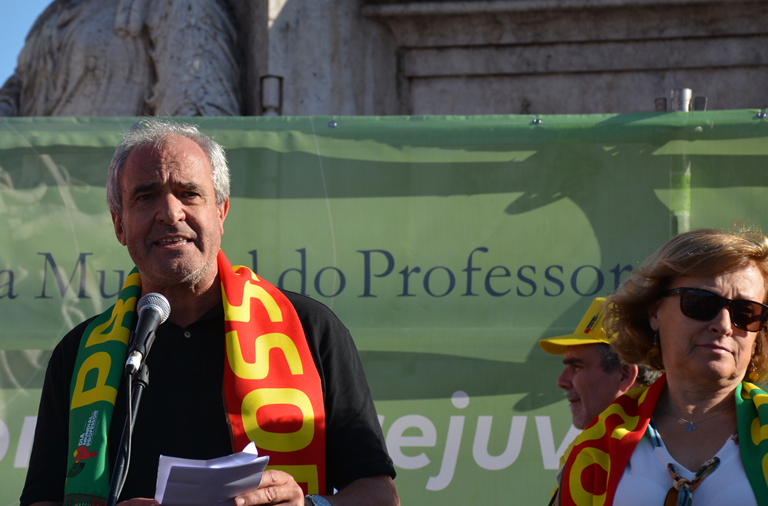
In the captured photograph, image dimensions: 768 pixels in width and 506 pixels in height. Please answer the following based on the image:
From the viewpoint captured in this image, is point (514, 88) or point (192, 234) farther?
point (514, 88)

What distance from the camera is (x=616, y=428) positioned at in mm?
2172

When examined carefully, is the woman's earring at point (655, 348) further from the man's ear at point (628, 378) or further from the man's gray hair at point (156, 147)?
the man's gray hair at point (156, 147)

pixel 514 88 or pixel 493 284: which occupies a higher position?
pixel 514 88

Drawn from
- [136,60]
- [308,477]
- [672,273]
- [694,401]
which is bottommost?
[308,477]

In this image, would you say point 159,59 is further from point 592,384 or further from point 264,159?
point 592,384

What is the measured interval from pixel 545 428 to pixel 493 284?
2.15ft

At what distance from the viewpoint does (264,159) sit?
11.8 feet

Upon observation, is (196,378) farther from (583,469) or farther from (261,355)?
(583,469)

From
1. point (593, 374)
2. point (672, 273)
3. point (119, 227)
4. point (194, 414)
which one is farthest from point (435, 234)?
point (194, 414)

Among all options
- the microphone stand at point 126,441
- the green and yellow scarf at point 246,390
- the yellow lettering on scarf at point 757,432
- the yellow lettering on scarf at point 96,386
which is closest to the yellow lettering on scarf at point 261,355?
the green and yellow scarf at point 246,390

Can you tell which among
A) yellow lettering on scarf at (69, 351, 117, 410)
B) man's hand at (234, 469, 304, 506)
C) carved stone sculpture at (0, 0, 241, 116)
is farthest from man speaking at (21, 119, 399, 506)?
carved stone sculpture at (0, 0, 241, 116)

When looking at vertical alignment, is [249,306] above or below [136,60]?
below

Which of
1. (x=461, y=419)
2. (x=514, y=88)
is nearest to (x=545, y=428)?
(x=461, y=419)

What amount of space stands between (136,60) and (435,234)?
2998 mm
